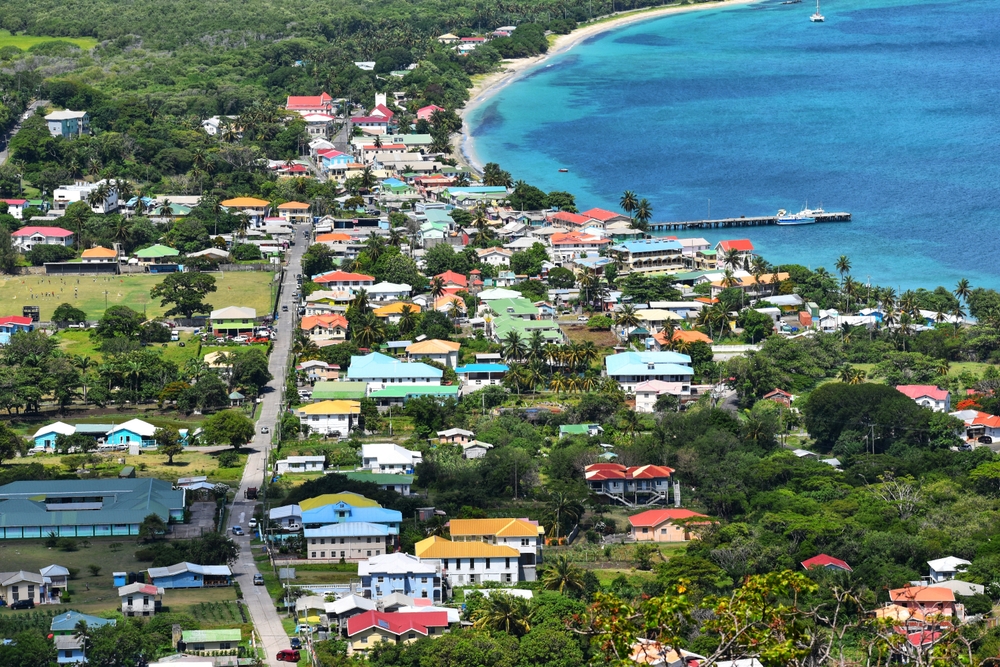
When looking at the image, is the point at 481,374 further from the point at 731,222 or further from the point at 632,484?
the point at 731,222

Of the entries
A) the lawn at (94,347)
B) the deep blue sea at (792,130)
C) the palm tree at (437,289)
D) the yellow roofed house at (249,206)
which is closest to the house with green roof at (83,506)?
the lawn at (94,347)

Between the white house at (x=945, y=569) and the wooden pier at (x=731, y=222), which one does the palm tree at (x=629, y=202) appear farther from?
the white house at (x=945, y=569)

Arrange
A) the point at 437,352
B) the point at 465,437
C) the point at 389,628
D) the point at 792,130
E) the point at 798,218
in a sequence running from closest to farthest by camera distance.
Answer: the point at 389,628, the point at 465,437, the point at 437,352, the point at 798,218, the point at 792,130

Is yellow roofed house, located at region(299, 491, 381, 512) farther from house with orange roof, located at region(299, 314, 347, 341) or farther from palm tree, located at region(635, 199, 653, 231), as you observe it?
palm tree, located at region(635, 199, 653, 231)

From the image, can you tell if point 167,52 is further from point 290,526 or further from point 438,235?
point 290,526

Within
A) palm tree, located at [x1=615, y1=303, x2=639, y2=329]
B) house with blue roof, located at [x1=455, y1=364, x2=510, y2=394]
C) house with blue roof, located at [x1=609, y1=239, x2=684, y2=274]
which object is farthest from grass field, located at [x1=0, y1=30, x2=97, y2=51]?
house with blue roof, located at [x1=455, y1=364, x2=510, y2=394]

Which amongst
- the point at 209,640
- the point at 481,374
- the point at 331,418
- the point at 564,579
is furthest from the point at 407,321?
the point at 209,640
